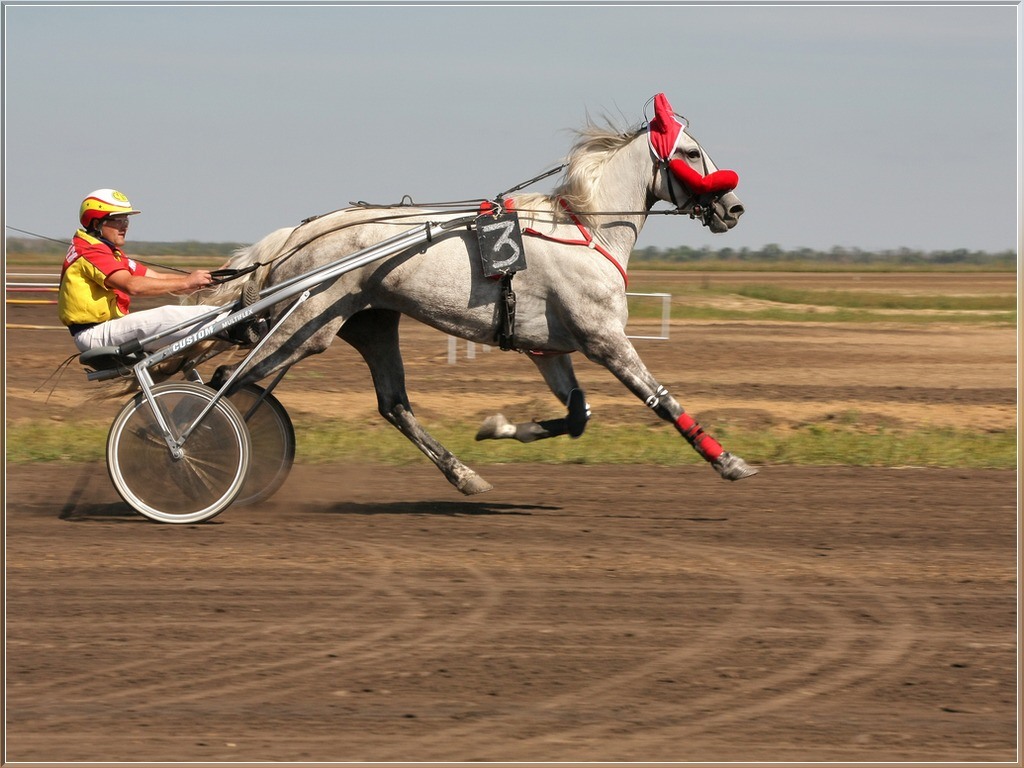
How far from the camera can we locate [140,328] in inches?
273

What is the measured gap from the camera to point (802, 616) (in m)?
5.34

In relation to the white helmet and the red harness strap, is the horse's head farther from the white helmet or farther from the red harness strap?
the white helmet

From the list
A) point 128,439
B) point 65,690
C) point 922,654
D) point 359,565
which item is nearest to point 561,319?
point 359,565

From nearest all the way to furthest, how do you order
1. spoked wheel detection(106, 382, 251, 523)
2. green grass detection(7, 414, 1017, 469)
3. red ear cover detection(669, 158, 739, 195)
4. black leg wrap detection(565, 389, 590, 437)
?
spoked wheel detection(106, 382, 251, 523) < red ear cover detection(669, 158, 739, 195) < black leg wrap detection(565, 389, 590, 437) < green grass detection(7, 414, 1017, 469)

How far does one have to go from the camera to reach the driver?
6.75 m

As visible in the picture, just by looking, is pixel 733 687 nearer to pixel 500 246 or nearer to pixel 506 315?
pixel 506 315

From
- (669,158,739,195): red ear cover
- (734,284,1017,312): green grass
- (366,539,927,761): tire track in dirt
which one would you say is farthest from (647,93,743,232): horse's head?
(734,284,1017,312): green grass

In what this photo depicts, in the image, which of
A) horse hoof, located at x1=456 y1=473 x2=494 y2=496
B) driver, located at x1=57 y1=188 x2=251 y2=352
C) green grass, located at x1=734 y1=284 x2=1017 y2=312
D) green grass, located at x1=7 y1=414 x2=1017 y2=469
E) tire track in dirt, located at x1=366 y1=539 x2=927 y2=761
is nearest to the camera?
tire track in dirt, located at x1=366 y1=539 x2=927 y2=761

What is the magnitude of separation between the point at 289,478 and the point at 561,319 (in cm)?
236

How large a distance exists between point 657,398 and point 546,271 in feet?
3.05

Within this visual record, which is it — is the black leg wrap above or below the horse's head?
Result: below

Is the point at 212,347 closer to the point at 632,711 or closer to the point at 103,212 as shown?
the point at 103,212

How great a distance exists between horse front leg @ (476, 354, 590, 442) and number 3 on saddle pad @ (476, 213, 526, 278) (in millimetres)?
814

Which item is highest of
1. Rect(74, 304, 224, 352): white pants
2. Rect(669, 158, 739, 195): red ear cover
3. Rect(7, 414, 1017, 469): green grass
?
Rect(669, 158, 739, 195): red ear cover
